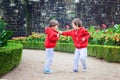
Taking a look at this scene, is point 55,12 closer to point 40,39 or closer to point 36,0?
point 36,0

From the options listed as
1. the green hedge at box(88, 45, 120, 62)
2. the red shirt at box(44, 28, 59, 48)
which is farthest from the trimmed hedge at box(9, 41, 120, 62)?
the red shirt at box(44, 28, 59, 48)

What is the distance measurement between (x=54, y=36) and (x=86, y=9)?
1002 centimetres

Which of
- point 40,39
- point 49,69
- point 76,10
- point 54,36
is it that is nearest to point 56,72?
point 49,69

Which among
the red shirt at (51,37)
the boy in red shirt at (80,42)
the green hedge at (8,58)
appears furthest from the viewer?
the boy in red shirt at (80,42)

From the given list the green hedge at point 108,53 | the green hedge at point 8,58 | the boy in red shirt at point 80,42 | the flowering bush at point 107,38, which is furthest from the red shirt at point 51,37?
the flowering bush at point 107,38

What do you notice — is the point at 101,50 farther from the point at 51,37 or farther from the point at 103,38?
the point at 51,37

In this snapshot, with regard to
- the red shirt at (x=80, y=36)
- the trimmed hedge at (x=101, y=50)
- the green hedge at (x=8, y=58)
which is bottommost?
the trimmed hedge at (x=101, y=50)

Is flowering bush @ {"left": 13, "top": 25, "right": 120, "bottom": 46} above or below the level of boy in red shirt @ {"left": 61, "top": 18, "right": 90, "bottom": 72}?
below

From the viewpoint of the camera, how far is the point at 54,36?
945cm

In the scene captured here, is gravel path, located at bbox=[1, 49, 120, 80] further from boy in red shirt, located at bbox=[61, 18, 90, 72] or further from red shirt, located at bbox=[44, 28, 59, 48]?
red shirt, located at bbox=[44, 28, 59, 48]

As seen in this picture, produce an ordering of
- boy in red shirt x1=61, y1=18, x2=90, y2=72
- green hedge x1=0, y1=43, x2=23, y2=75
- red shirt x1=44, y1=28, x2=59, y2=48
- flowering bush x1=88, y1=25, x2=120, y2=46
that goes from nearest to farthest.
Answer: green hedge x1=0, y1=43, x2=23, y2=75
red shirt x1=44, y1=28, x2=59, y2=48
boy in red shirt x1=61, y1=18, x2=90, y2=72
flowering bush x1=88, y1=25, x2=120, y2=46

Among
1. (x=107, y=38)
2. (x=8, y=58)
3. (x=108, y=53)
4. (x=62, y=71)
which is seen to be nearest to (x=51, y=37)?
(x=62, y=71)

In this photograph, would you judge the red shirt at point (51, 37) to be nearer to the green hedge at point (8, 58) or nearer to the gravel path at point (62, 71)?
the gravel path at point (62, 71)

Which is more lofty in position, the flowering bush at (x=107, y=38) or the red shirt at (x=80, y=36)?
the red shirt at (x=80, y=36)
